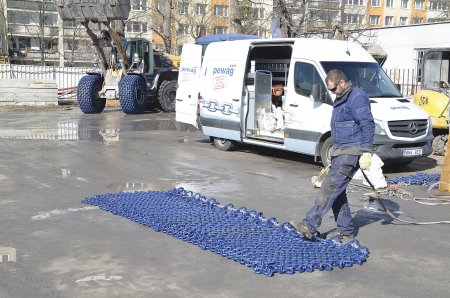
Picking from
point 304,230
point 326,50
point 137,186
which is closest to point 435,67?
point 326,50

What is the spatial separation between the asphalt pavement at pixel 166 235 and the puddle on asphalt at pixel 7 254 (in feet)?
0.07

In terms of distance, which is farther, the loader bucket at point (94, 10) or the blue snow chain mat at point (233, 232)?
the loader bucket at point (94, 10)

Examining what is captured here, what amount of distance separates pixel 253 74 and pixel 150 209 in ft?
19.4

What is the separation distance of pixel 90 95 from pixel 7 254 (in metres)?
17.0

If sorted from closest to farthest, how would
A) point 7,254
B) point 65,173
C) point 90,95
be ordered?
point 7,254 → point 65,173 → point 90,95

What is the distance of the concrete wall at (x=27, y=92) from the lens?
1017 inches

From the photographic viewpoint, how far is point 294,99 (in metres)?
11.6

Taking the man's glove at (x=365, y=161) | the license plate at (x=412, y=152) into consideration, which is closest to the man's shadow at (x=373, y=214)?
the man's glove at (x=365, y=161)

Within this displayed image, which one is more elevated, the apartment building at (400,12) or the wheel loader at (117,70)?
the apartment building at (400,12)

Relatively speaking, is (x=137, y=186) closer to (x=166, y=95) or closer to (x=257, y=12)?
(x=166, y=95)

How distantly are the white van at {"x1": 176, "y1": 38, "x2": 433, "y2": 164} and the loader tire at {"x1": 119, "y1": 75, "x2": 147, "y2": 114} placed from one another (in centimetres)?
711

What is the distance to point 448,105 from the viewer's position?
12250 mm

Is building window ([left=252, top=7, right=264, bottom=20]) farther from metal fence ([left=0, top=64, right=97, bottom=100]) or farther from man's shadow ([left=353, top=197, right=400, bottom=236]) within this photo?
man's shadow ([left=353, top=197, right=400, bottom=236])

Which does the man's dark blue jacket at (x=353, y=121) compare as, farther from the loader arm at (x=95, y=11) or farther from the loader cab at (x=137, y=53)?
the loader cab at (x=137, y=53)
